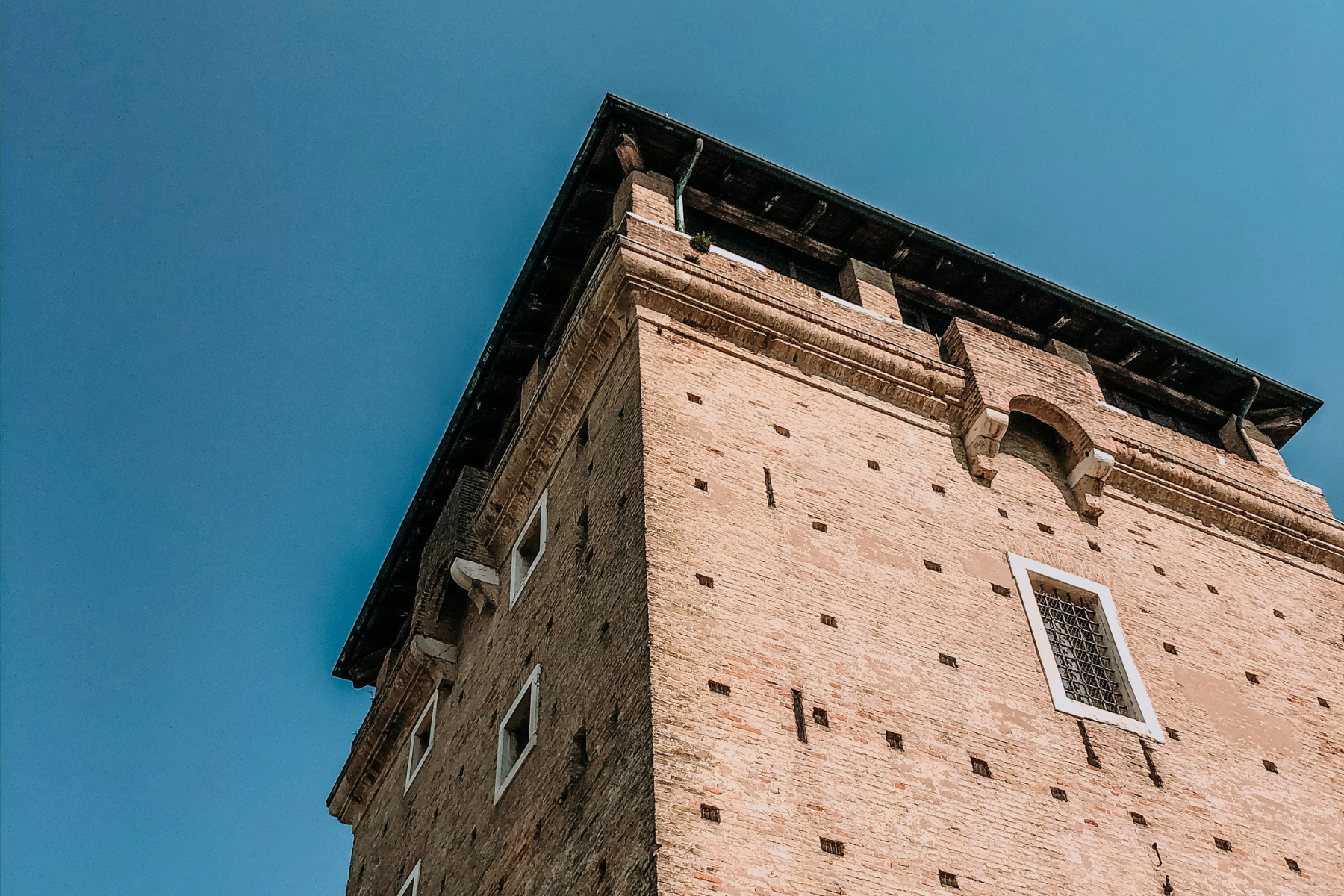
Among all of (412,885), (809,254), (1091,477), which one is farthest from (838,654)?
(809,254)

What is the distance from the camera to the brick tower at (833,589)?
9.96 metres

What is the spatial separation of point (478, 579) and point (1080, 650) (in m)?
6.63

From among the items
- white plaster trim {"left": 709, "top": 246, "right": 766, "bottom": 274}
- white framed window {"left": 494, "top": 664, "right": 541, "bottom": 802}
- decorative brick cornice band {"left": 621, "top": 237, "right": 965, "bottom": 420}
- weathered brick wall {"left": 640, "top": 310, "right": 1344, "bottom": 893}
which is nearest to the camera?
weathered brick wall {"left": 640, "top": 310, "right": 1344, "bottom": 893}

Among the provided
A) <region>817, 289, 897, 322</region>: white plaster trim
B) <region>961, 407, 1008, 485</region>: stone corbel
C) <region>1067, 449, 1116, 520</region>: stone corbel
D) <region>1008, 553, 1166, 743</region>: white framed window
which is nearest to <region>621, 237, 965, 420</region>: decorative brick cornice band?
<region>961, 407, 1008, 485</region>: stone corbel

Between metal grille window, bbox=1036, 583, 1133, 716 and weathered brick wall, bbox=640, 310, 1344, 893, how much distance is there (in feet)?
1.23

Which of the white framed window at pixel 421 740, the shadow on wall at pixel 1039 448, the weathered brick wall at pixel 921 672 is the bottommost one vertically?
the weathered brick wall at pixel 921 672

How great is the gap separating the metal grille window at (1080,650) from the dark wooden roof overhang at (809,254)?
16.8 feet

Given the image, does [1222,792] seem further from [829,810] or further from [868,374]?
[868,374]

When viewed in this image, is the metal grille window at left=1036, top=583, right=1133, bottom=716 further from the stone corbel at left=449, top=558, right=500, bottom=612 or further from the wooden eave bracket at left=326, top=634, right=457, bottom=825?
the wooden eave bracket at left=326, top=634, right=457, bottom=825

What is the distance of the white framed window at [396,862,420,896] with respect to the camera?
47.1 feet

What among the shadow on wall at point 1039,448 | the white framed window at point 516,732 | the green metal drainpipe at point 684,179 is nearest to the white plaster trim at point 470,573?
the white framed window at point 516,732

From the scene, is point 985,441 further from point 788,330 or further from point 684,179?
point 684,179

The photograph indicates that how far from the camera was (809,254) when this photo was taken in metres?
16.6

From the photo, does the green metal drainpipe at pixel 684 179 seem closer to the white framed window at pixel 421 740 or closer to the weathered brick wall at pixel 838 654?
the weathered brick wall at pixel 838 654
